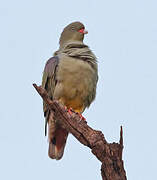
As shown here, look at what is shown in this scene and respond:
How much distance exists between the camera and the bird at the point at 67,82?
6.06 m

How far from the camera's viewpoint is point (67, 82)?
19.8 ft

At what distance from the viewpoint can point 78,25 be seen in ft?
23.9

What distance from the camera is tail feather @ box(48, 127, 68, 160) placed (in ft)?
20.7

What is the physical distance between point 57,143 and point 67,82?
3.74ft

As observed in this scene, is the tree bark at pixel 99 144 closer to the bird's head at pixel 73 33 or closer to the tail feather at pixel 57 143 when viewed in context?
the tail feather at pixel 57 143

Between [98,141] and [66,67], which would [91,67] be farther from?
[98,141]

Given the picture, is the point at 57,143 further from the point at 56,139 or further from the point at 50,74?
the point at 50,74

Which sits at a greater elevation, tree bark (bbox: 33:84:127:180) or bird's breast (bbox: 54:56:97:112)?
bird's breast (bbox: 54:56:97:112)

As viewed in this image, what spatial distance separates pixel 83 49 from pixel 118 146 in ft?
8.31

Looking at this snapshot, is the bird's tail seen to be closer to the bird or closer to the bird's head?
the bird

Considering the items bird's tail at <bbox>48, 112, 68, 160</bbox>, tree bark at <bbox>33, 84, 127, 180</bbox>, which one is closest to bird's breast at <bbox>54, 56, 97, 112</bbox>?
bird's tail at <bbox>48, 112, 68, 160</bbox>

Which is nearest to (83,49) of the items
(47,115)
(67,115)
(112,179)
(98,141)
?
(47,115)

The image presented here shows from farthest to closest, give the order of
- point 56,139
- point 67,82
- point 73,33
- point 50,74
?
point 73,33 → point 56,139 → point 50,74 → point 67,82

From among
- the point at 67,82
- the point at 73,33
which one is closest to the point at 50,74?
the point at 67,82
